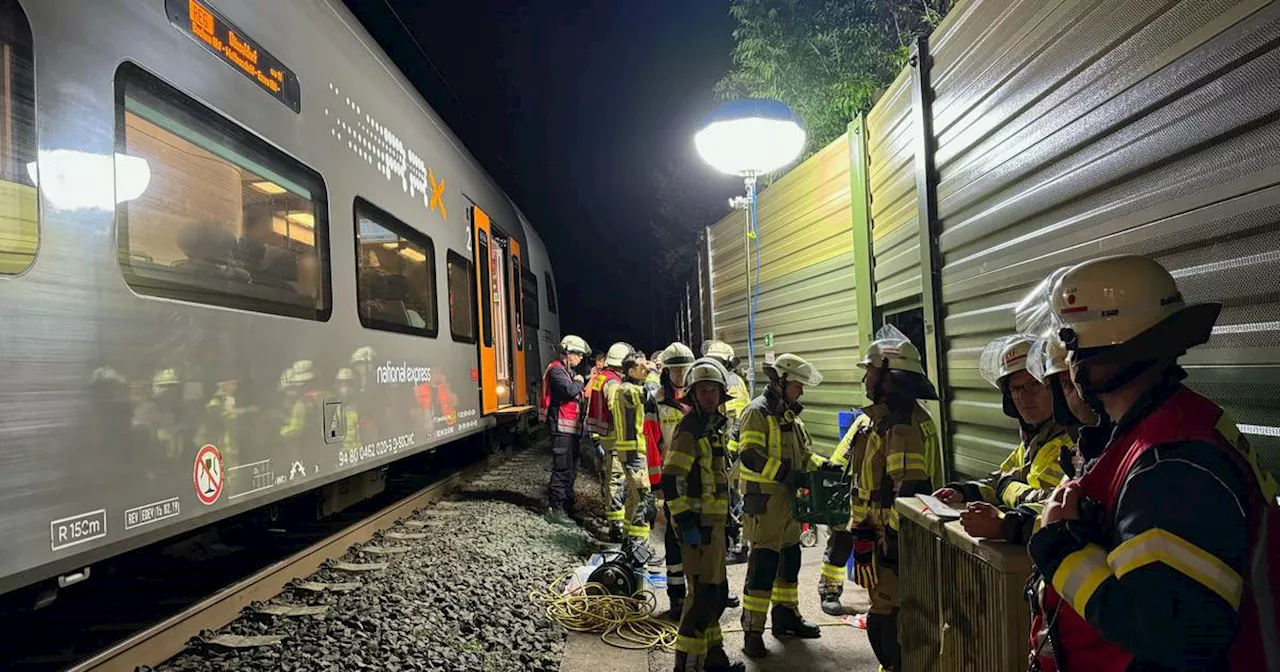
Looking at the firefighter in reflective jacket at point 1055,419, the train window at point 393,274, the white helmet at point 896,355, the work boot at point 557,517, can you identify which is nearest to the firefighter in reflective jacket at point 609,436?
the work boot at point 557,517

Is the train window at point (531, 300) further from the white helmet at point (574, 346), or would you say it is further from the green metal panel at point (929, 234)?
the green metal panel at point (929, 234)

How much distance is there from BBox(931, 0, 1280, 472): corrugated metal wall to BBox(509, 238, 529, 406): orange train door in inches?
277

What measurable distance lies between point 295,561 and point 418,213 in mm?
3251

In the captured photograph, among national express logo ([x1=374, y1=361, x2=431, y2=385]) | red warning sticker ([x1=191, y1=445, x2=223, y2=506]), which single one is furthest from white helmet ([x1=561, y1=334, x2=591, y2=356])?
red warning sticker ([x1=191, y1=445, x2=223, y2=506])

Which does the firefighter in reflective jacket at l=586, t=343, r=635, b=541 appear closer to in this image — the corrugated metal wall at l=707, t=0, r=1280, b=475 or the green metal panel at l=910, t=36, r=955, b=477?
the corrugated metal wall at l=707, t=0, r=1280, b=475

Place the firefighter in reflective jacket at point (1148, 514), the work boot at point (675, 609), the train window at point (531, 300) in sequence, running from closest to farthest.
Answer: the firefighter in reflective jacket at point (1148, 514) → the work boot at point (675, 609) → the train window at point (531, 300)

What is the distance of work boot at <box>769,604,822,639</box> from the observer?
4.70 meters

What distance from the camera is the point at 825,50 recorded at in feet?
33.3

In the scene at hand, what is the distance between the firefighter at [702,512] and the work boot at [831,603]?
108 cm

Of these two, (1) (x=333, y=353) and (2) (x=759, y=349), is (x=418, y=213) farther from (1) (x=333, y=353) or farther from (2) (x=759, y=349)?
(2) (x=759, y=349)

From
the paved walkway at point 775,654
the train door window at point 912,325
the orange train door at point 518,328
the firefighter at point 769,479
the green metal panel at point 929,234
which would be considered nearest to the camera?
the paved walkway at point 775,654

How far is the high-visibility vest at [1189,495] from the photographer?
1.40m

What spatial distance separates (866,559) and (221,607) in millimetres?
3630

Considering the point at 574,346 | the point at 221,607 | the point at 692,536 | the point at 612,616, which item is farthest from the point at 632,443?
the point at 221,607
